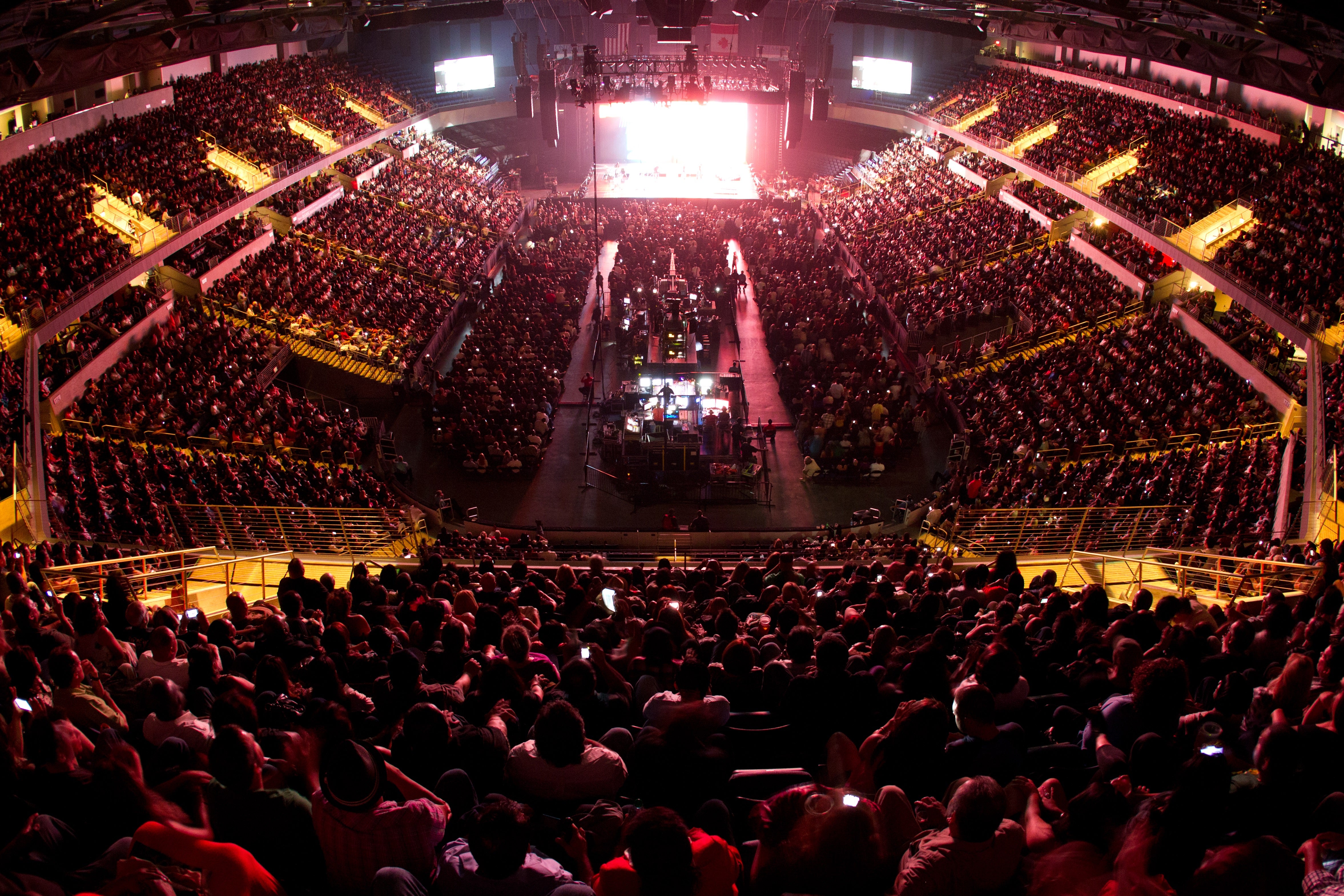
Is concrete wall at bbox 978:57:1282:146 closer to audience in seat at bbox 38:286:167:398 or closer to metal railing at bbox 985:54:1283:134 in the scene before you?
metal railing at bbox 985:54:1283:134

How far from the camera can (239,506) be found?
45.0ft

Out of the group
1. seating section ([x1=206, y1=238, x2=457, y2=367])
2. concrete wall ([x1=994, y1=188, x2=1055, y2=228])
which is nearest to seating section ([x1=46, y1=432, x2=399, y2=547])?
seating section ([x1=206, y1=238, x2=457, y2=367])

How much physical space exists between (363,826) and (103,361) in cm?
1949

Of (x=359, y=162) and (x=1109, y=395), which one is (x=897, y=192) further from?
(x=1109, y=395)

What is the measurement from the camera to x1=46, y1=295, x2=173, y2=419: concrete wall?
1750 centimetres

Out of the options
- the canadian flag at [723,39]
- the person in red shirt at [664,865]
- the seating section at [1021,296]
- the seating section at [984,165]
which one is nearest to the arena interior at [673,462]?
the person in red shirt at [664,865]

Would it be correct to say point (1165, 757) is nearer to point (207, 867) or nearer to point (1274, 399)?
point (207, 867)

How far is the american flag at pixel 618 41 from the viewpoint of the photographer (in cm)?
4925

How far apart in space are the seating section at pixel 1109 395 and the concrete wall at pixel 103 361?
18150 millimetres

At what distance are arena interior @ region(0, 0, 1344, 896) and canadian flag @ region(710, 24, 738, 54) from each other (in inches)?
79.3

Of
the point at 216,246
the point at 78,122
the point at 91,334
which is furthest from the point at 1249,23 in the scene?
the point at 78,122

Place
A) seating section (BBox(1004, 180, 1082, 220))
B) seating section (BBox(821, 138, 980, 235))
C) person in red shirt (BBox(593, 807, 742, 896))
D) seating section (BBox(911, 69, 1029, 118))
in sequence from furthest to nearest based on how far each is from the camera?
seating section (BBox(911, 69, 1029, 118)) < seating section (BBox(821, 138, 980, 235)) < seating section (BBox(1004, 180, 1082, 220)) < person in red shirt (BBox(593, 807, 742, 896))

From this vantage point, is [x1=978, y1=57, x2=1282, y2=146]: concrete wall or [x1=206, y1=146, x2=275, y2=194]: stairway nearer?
[x1=978, y1=57, x2=1282, y2=146]: concrete wall

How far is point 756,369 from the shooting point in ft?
87.7
